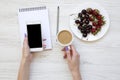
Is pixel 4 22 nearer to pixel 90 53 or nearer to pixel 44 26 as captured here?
pixel 44 26

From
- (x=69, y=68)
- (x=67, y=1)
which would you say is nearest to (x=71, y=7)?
(x=67, y=1)

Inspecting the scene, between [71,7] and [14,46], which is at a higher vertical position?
[71,7]

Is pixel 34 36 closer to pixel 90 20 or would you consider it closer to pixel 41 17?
pixel 41 17

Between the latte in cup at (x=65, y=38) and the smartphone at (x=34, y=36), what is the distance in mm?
80

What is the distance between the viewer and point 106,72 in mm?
1083

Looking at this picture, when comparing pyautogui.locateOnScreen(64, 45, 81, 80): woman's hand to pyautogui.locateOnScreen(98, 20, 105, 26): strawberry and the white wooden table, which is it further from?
pyautogui.locateOnScreen(98, 20, 105, 26): strawberry

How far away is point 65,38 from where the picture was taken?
3.43 ft

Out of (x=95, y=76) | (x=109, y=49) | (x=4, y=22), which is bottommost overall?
(x=95, y=76)

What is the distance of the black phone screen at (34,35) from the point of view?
41.9 inches

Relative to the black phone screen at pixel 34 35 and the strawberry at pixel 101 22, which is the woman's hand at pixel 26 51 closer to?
the black phone screen at pixel 34 35

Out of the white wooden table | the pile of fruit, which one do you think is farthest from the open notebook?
the pile of fruit

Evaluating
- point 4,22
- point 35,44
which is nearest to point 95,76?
point 35,44

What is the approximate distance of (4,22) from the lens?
1.11 meters

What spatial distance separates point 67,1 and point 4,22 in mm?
270
